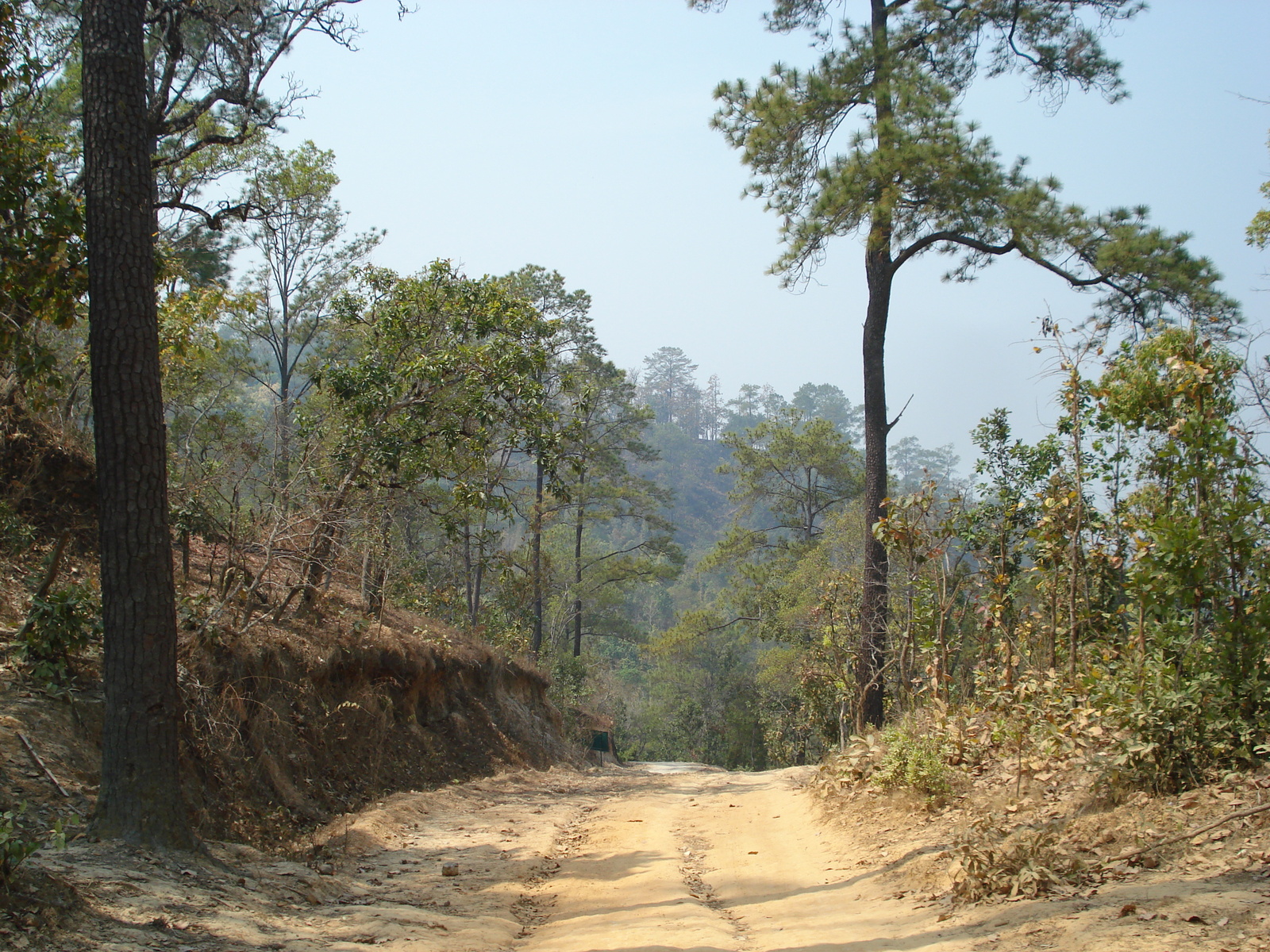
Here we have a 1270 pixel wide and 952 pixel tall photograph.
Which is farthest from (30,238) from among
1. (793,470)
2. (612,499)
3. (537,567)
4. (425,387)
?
(793,470)

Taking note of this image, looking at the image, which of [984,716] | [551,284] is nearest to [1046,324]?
[984,716]

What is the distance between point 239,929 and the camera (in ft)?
15.8

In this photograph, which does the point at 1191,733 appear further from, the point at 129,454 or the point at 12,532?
the point at 12,532

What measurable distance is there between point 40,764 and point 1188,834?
7.36 meters

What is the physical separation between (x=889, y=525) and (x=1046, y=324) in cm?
285

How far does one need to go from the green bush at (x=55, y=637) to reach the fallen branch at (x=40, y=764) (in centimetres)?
72

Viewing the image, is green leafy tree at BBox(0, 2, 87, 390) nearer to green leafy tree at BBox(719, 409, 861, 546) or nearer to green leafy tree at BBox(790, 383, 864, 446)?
green leafy tree at BBox(719, 409, 861, 546)

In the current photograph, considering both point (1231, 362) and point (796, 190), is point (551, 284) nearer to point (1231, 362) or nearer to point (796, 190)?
point (796, 190)

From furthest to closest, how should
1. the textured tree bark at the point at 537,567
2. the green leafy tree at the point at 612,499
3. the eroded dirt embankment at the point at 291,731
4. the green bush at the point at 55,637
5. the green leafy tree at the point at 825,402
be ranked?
the green leafy tree at the point at 825,402
the green leafy tree at the point at 612,499
the textured tree bark at the point at 537,567
the green bush at the point at 55,637
the eroded dirt embankment at the point at 291,731

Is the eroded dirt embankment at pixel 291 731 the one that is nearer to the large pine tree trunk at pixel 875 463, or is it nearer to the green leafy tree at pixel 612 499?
the large pine tree trunk at pixel 875 463

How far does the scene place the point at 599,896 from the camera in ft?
21.8

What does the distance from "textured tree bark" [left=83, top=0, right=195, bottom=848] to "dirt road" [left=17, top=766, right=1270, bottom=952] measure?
0.49 meters

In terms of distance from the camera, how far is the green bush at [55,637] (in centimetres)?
685

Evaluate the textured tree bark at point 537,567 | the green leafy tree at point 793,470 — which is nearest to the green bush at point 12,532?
the textured tree bark at point 537,567
